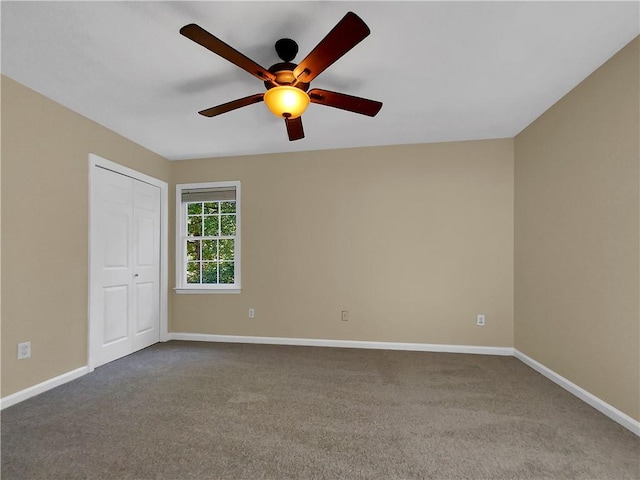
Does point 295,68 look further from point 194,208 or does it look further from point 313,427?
point 194,208

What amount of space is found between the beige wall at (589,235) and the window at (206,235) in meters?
3.44

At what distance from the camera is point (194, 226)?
4469 millimetres

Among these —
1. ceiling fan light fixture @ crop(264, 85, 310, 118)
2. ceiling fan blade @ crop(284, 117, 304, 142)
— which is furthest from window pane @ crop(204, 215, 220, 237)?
ceiling fan light fixture @ crop(264, 85, 310, 118)

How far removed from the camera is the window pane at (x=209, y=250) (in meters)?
4.39

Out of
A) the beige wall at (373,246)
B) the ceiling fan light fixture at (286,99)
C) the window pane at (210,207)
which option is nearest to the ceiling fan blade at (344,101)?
the ceiling fan light fixture at (286,99)

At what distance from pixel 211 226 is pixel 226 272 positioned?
67 centimetres

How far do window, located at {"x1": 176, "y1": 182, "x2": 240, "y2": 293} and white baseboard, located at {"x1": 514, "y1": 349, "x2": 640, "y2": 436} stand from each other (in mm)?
3500

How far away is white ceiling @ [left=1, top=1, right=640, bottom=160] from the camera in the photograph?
1.79 m

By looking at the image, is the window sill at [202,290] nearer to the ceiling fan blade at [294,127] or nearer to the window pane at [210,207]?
the window pane at [210,207]

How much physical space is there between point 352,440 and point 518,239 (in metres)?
2.81

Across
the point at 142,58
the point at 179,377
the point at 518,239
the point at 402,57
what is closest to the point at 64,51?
the point at 142,58

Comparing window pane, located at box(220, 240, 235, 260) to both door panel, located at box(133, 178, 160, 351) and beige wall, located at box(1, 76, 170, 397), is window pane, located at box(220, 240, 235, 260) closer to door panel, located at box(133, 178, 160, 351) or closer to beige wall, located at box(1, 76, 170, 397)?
door panel, located at box(133, 178, 160, 351)

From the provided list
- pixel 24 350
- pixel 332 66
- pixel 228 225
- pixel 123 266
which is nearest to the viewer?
pixel 332 66

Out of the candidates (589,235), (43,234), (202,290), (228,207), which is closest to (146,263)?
(202,290)
